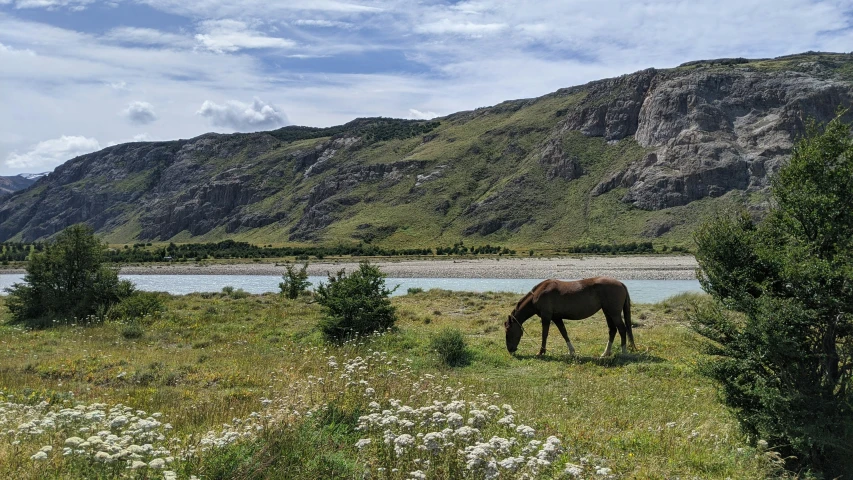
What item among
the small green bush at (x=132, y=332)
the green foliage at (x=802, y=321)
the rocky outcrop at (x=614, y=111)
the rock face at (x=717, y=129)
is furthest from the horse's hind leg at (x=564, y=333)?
the rocky outcrop at (x=614, y=111)

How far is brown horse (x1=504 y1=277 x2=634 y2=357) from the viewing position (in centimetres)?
1478

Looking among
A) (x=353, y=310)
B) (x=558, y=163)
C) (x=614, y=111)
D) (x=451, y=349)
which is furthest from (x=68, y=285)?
(x=614, y=111)

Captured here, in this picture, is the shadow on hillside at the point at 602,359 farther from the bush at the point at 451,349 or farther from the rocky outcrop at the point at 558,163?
the rocky outcrop at the point at 558,163

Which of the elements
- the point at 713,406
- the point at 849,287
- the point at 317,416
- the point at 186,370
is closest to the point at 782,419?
the point at 849,287

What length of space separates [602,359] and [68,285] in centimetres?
2206

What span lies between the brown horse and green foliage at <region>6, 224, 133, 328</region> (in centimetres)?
1728

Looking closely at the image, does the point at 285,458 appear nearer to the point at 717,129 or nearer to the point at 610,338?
the point at 610,338

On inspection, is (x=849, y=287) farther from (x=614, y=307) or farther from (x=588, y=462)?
(x=614, y=307)

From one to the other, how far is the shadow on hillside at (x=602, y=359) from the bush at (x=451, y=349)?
1.69 m

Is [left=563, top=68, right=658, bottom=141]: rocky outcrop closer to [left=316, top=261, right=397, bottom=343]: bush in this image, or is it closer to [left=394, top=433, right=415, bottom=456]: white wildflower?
[left=316, top=261, right=397, bottom=343]: bush

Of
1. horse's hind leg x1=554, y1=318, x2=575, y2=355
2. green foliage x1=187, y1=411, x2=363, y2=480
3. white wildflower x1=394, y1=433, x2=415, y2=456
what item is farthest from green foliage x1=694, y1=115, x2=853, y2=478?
horse's hind leg x1=554, y1=318, x2=575, y2=355

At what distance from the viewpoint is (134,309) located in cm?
2167

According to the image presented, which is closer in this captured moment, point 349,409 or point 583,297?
point 349,409

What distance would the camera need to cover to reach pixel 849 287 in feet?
19.9
